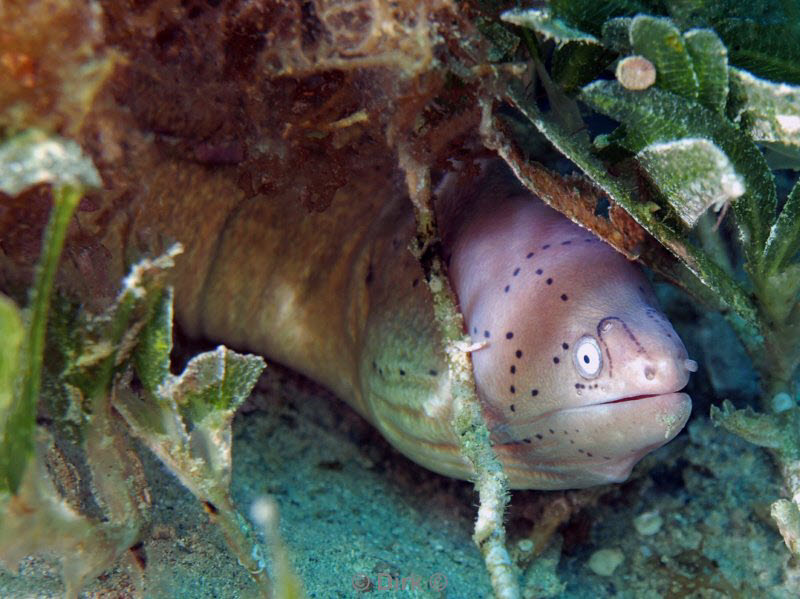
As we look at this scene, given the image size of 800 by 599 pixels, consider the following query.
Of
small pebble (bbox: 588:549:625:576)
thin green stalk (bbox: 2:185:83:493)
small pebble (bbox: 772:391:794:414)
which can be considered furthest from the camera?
small pebble (bbox: 588:549:625:576)

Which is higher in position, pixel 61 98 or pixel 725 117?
pixel 61 98

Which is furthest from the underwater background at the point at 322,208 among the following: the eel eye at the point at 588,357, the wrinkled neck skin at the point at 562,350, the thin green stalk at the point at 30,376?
the eel eye at the point at 588,357

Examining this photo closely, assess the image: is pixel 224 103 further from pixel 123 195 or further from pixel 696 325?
pixel 696 325

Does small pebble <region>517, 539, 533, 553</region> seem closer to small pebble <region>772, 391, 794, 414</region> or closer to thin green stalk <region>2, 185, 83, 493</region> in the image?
small pebble <region>772, 391, 794, 414</region>

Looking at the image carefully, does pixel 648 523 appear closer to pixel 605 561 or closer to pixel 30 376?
pixel 605 561

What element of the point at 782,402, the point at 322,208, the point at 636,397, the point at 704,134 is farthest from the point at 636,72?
the point at 782,402

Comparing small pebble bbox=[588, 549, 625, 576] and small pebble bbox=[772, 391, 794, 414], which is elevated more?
small pebble bbox=[772, 391, 794, 414]

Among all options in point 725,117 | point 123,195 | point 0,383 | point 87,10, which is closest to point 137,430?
point 0,383

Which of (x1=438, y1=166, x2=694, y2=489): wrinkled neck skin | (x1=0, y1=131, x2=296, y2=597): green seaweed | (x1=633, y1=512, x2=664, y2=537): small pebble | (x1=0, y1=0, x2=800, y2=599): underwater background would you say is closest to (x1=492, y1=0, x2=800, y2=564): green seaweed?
(x1=0, y1=0, x2=800, y2=599): underwater background
